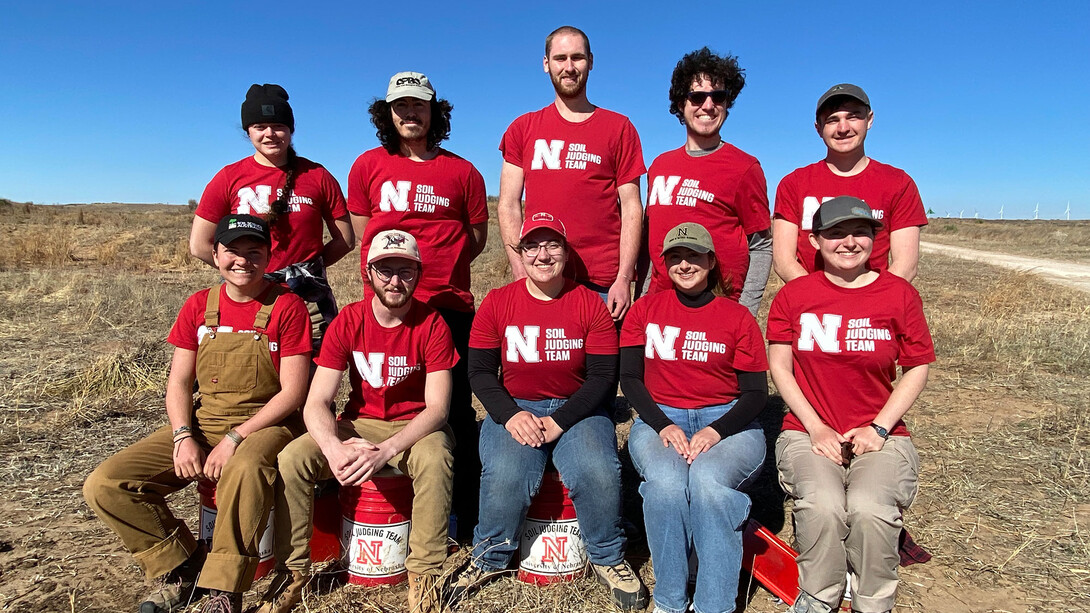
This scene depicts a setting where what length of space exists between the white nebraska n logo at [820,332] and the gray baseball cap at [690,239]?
1.86 feet

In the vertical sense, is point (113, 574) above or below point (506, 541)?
below

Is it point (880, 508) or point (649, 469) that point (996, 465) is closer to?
point (880, 508)

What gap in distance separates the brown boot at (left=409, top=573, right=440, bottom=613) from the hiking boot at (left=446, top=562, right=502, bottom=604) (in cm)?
9

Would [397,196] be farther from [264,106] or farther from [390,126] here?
[264,106]

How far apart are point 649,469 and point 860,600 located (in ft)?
3.32

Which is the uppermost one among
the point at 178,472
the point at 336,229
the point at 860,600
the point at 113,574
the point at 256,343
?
the point at 336,229

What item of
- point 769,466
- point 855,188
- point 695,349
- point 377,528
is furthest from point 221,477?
point 769,466

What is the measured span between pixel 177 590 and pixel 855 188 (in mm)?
3832

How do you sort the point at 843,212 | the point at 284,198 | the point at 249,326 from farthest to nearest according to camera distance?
the point at 284,198 → the point at 249,326 → the point at 843,212

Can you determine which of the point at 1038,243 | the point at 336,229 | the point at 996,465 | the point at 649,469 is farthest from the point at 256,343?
the point at 1038,243

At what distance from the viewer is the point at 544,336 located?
3.41 m

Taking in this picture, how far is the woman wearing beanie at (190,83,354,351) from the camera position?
12.1 feet

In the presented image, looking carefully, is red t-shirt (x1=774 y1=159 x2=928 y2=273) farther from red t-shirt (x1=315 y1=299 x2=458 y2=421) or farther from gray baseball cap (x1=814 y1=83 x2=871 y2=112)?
red t-shirt (x1=315 y1=299 x2=458 y2=421)

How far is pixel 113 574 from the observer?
3.34 m
